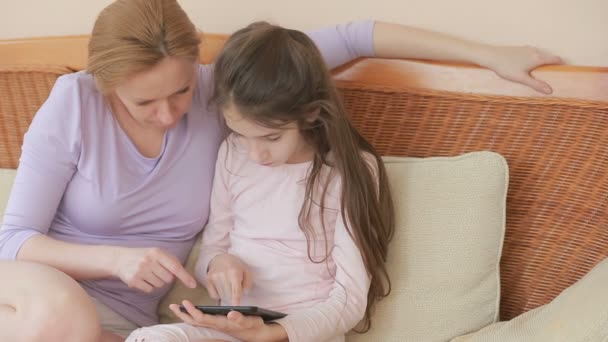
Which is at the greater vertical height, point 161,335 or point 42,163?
point 42,163

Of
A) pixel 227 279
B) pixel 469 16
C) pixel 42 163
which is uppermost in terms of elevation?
pixel 469 16

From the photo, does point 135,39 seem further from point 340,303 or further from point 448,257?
point 448,257

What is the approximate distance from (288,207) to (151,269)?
29 centimetres

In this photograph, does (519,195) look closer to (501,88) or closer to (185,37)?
(501,88)

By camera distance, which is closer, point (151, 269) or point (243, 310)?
point (243, 310)

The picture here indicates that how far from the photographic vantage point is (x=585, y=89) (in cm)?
161

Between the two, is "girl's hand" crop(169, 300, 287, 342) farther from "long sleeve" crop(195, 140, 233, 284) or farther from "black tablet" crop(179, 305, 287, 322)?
"long sleeve" crop(195, 140, 233, 284)

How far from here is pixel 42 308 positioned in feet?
4.66

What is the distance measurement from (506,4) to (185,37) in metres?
0.68

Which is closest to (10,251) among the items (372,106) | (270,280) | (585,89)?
(270,280)

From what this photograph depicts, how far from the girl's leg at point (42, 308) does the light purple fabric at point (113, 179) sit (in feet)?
0.39

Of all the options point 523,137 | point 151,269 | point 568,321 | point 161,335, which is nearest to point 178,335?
point 161,335

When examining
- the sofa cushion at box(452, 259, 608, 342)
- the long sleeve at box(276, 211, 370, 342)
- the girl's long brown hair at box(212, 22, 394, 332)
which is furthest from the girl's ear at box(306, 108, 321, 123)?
the sofa cushion at box(452, 259, 608, 342)

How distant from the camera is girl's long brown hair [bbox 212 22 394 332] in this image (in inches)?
55.2
